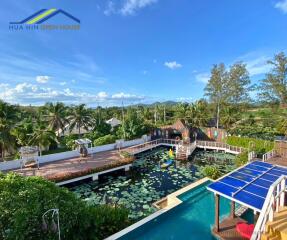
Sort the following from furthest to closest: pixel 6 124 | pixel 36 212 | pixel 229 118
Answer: pixel 229 118, pixel 6 124, pixel 36 212

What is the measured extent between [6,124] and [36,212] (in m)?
13.2

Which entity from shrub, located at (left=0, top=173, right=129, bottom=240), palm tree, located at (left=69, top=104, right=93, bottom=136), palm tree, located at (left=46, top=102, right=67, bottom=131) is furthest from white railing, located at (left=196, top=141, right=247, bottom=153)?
shrub, located at (left=0, top=173, right=129, bottom=240)

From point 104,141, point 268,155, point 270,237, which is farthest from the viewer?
point 104,141

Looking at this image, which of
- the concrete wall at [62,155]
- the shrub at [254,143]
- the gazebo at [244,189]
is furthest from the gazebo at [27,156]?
the shrub at [254,143]

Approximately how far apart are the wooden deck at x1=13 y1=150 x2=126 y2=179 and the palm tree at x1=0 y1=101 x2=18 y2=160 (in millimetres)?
2511

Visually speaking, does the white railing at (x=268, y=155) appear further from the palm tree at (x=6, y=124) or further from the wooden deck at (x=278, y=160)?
the palm tree at (x=6, y=124)

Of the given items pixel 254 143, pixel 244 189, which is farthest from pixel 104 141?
pixel 244 189

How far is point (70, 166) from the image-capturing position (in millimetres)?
16281

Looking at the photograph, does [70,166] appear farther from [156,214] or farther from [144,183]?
[156,214]

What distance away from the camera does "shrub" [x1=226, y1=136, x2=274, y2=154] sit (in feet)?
62.7

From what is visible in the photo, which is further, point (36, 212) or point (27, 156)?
point (27, 156)

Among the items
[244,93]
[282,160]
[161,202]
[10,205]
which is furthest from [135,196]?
[244,93]

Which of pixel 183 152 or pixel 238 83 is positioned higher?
pixel 238 83

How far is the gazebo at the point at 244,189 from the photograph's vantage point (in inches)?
251
